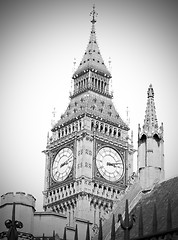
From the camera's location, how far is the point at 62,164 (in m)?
95.6

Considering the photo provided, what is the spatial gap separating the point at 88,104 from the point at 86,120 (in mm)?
2893

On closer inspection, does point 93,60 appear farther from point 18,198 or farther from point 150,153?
point 150,153

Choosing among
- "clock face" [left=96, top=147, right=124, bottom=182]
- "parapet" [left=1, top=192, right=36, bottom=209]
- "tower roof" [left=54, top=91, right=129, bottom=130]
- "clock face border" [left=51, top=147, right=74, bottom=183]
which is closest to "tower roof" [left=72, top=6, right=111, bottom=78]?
"tower roof" [left=54, top=91, right=129, bottom=130]

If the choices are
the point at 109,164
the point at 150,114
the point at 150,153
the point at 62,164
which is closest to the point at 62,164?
the point at 62,164

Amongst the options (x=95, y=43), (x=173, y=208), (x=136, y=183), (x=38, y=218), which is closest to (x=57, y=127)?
(x=95, y=43)

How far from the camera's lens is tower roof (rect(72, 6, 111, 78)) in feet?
328

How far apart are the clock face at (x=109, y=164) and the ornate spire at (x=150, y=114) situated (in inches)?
1529

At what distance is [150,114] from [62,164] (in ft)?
137

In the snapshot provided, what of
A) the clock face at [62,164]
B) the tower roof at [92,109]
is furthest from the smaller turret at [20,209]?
the tower roof at [92,109]

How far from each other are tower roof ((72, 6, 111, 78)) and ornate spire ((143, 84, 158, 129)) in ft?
145

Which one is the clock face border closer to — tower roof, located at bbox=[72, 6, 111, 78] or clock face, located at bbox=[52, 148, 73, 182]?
clock face, located at bbox=[52, 148, 73, 182]

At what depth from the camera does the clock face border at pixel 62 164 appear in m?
94.7

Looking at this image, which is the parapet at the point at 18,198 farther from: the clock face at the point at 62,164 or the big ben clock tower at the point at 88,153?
the clock face at the point at 62,164

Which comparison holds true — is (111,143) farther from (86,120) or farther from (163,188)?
(163,188)
